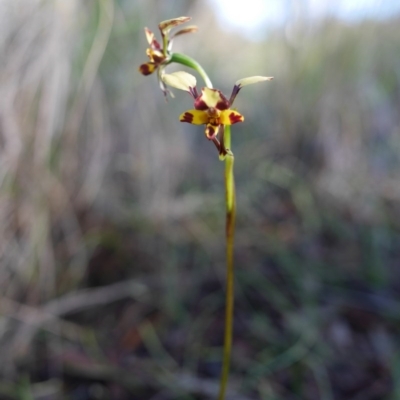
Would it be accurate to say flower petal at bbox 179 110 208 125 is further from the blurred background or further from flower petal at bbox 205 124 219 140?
the blurred background

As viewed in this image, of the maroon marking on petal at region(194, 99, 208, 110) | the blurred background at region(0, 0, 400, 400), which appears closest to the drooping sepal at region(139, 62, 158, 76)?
the maroon marking on petal at region(194, 99, 208, 110)

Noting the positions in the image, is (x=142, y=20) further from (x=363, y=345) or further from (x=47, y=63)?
(x=363, y=345)

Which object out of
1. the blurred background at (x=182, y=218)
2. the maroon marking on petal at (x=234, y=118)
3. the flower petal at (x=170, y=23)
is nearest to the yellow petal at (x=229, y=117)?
the maroon marking on petal at (x=234, y=118)

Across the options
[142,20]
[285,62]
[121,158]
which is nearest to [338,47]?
[285,62]

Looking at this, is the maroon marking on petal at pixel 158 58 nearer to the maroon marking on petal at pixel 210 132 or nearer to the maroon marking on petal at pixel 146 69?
the maroon marking on petal at pixel 146 69

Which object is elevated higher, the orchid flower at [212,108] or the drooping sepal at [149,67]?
the drooping sepal at [149,67]

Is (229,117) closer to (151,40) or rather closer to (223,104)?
(223,104)
